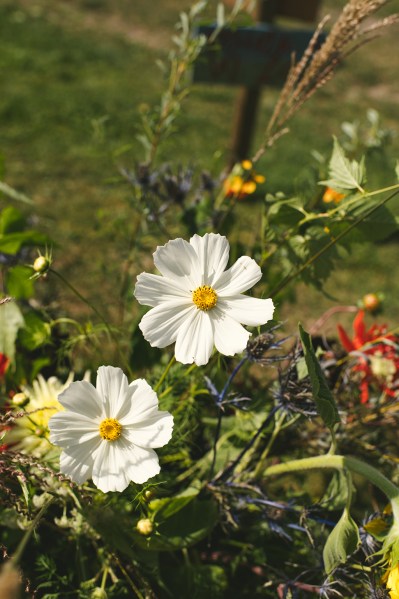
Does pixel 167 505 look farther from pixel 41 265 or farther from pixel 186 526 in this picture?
pixel 41 265

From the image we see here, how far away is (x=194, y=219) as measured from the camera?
99 cm

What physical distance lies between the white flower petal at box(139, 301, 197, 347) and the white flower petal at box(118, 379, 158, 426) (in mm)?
43

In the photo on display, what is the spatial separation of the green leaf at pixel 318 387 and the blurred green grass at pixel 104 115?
0.50m

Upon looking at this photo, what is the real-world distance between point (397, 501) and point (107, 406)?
314 millimetres

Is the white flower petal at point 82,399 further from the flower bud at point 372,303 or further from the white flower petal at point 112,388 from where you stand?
the flower bud at point 372,303

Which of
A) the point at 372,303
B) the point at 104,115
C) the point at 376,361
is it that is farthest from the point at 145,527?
the point at 104,115

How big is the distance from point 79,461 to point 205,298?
20 cm

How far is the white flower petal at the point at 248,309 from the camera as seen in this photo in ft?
1.97

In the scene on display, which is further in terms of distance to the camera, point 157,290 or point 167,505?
point 167,505

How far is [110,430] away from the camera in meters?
0.59

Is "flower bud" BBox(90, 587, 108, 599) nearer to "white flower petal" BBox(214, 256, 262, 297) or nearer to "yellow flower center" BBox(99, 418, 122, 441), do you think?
"yellow flower center" BBox(99, 418, 122, 441)

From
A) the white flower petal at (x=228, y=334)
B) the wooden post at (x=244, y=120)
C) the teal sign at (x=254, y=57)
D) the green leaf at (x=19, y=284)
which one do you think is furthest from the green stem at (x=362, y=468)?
the wooden post at (x=244, y=120)

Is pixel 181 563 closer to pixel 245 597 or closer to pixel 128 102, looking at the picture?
pixel 245 597

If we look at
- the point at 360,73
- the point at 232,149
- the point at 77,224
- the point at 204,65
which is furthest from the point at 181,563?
the point at 360,73
